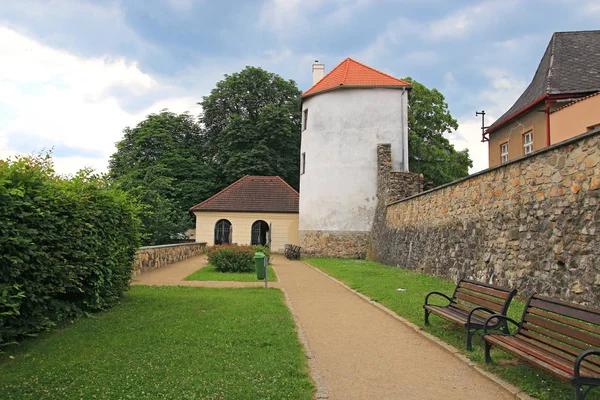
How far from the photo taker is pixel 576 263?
8344 mm

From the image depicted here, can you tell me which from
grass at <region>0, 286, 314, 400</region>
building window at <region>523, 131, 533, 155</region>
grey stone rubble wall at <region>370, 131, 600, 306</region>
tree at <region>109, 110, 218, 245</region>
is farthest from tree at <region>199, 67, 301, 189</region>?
grass at <region>0, 286, 314, 400</region>

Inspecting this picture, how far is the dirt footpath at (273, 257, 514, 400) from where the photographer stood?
4797mm

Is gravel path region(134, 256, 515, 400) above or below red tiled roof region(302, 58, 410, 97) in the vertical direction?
below

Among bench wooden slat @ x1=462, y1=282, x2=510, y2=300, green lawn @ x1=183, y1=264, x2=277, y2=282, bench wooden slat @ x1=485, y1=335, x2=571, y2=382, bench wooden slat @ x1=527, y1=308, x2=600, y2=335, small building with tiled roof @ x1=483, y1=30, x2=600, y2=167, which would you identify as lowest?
green lawn @ x1=183, y1=264, x2=277, y2=282

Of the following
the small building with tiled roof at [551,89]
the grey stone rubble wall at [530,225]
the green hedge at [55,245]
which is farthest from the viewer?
the small building with tiled roof at [551,89]

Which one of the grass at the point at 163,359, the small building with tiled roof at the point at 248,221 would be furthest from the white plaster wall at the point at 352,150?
the grass at the point at 163,359

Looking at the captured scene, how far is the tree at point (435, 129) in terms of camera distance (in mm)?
38844

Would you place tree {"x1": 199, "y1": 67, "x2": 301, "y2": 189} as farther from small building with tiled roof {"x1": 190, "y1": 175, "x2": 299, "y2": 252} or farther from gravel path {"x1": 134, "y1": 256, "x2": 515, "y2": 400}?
gravel path {"x1": 134, "y1": 256, "x2": 515, "y2": 400}

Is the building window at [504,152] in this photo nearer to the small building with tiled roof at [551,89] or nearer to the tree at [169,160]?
the small building with tiled roof at [551,89]

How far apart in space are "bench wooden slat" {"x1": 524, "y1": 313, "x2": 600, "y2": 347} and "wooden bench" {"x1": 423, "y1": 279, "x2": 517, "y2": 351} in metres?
0.70

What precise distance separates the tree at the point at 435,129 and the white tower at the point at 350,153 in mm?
10707

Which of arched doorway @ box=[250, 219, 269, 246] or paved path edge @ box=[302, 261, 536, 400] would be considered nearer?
paved path edge @ box=[302, 261, 536, 400]

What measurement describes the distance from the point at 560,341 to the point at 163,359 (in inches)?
169

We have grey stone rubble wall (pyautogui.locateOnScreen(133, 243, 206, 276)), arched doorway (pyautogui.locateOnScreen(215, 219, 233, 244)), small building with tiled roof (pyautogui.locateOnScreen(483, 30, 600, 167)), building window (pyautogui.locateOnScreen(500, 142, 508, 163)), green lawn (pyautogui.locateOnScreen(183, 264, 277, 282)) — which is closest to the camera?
green lawn (pyautogui.locateOnScreen(183, 264, 277, 282))
